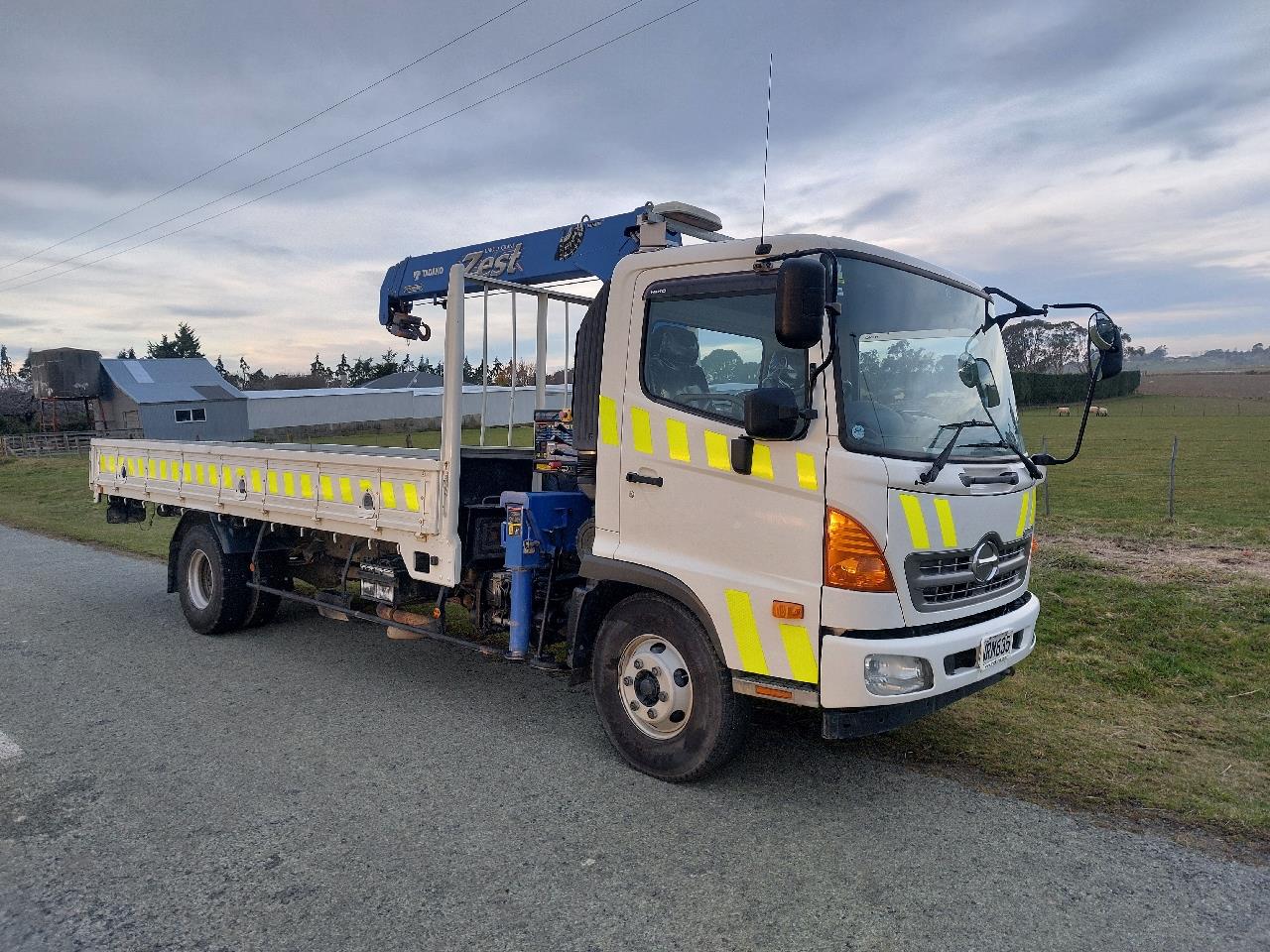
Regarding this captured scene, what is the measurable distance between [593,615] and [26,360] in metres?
51.1

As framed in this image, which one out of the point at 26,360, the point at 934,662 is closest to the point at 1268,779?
the point at 934,662

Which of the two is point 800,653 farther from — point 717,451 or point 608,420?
point 608,420

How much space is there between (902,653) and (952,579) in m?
0.44

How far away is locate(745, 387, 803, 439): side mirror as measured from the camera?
3504 millimetres

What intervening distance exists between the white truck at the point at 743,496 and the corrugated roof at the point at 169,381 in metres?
41.8

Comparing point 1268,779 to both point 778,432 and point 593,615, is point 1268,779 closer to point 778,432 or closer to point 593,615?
point 778,432

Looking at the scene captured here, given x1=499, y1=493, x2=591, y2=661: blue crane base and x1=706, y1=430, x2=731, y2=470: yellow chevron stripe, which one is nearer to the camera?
x1=706, y1=430, x2=731, y2=470: yellow chevron stripe

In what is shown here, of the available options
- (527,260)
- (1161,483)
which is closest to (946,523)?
(527,260)

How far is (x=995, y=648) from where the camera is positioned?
393cm

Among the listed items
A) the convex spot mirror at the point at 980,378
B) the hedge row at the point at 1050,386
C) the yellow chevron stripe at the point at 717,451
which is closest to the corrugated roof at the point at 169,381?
the hedge row at the point at 1050,386

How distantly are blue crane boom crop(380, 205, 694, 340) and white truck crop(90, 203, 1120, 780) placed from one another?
0.02 metres

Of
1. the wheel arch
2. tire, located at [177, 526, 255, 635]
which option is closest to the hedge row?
the wheel arch

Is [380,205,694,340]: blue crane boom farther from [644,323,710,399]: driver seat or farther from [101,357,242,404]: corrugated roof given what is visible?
[101,357,242,404]: corrugated roof

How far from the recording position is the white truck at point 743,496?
139 inches
